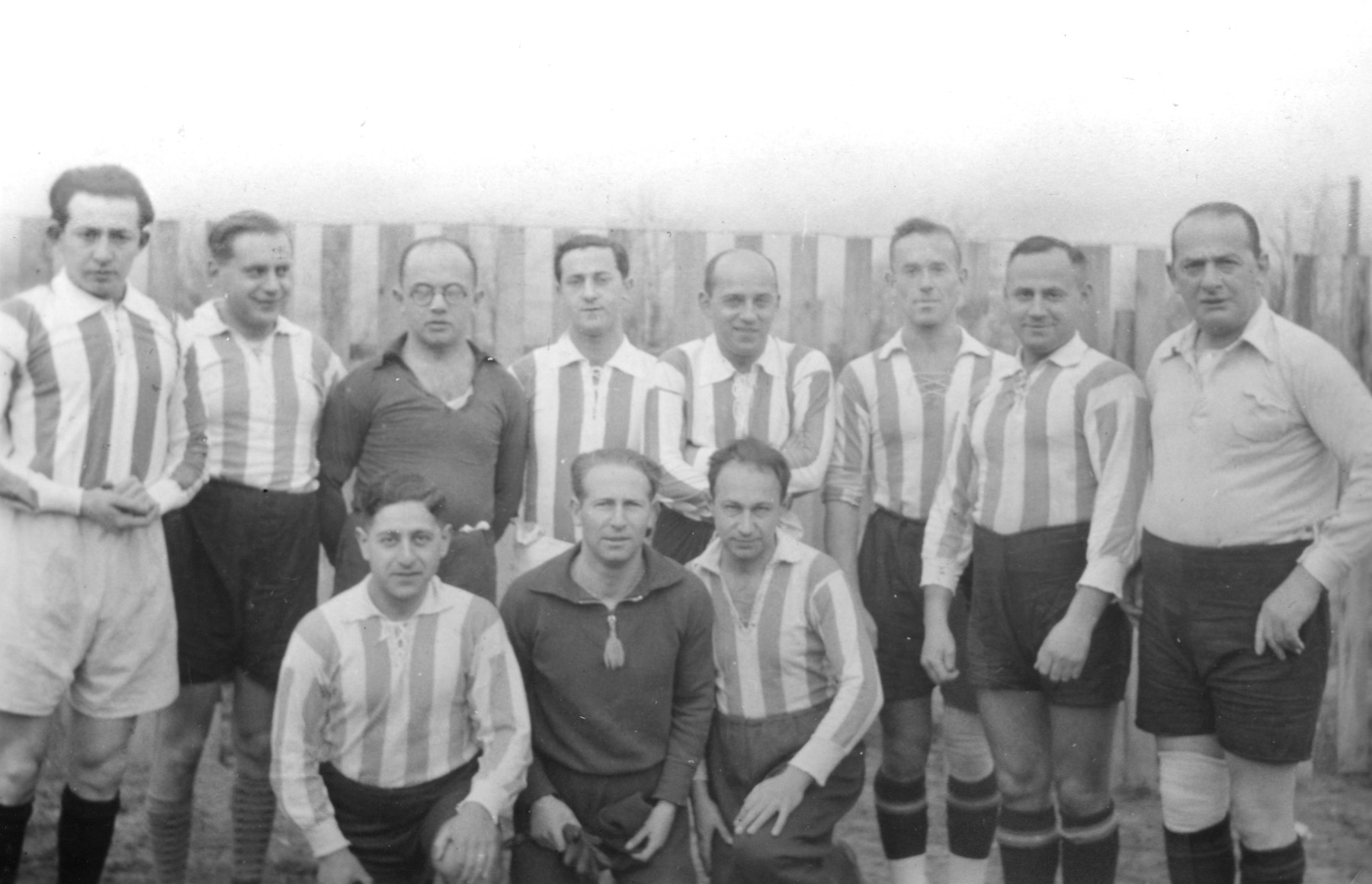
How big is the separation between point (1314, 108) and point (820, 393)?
5.12 ft

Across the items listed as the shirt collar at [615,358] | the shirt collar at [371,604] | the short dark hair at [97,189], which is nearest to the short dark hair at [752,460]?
the shirt collar at [615,358]

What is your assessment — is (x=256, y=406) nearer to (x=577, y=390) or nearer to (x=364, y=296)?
(x=364, y=296)

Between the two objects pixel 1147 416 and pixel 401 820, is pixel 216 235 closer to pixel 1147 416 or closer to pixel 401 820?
pixel 401 820

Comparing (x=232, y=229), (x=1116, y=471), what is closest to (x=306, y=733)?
(x=232, y=229)

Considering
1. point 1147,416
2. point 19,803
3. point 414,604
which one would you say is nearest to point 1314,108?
point 1147,416

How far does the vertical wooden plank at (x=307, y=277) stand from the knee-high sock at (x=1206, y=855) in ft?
8.91

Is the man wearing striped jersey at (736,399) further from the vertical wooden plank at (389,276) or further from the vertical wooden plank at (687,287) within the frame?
the vertical wooden plank at (389,276)

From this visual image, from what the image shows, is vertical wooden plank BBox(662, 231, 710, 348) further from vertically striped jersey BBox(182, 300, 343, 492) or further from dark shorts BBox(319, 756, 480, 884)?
dark shorts BBox(319, 756, 480, 884)

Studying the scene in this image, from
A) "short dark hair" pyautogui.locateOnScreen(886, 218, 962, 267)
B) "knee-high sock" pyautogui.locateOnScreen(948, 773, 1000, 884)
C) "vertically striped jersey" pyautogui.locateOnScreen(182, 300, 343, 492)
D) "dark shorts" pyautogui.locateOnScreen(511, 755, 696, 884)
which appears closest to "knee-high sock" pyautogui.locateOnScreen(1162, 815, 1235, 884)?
"knee-high sock" pyautogui.locateOnScreen(948, 773, 1000, 884)

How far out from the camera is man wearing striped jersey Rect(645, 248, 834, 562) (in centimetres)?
364

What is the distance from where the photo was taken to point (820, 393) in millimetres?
3697

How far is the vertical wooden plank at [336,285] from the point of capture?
155 inches

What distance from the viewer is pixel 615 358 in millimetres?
3715

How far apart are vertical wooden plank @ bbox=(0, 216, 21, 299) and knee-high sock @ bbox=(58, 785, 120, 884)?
50.5 inches
